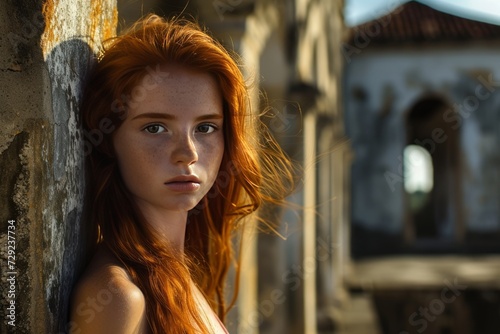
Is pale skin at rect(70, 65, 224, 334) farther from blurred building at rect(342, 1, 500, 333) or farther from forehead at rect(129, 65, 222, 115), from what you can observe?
blurred building at rect(342, 1, 500, 333)

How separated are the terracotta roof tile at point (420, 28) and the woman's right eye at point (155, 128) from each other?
15.8 metres

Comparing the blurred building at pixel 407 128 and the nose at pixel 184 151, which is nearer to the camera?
the nose at pixel 184 151

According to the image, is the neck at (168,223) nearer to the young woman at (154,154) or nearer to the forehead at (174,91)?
Answer: the young woman at (154,154)

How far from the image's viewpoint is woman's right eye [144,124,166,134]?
57.6 inches

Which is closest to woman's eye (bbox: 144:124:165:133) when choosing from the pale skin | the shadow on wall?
the pale skin

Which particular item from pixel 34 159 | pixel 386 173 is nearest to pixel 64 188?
pixel 34 159

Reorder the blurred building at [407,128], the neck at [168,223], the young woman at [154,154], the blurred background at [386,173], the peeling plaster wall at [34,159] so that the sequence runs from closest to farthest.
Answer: the peeling plaster wall at [34,159]
the young woman at [154,154]
the neck at [168,223]
the blurred background at [386,173]
the blurred building at [407,128]

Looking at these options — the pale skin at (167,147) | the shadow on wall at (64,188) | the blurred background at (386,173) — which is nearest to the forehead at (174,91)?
the pale skin at (167,147)

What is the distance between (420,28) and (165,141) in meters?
16.9

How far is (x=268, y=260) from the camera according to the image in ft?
19.2

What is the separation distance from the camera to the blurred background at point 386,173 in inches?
265

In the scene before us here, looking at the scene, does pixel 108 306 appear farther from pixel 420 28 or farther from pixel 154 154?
pixel 420 28

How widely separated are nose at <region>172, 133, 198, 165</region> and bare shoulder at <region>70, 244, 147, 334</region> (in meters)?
0.24

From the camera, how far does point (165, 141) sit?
1.46 meters
